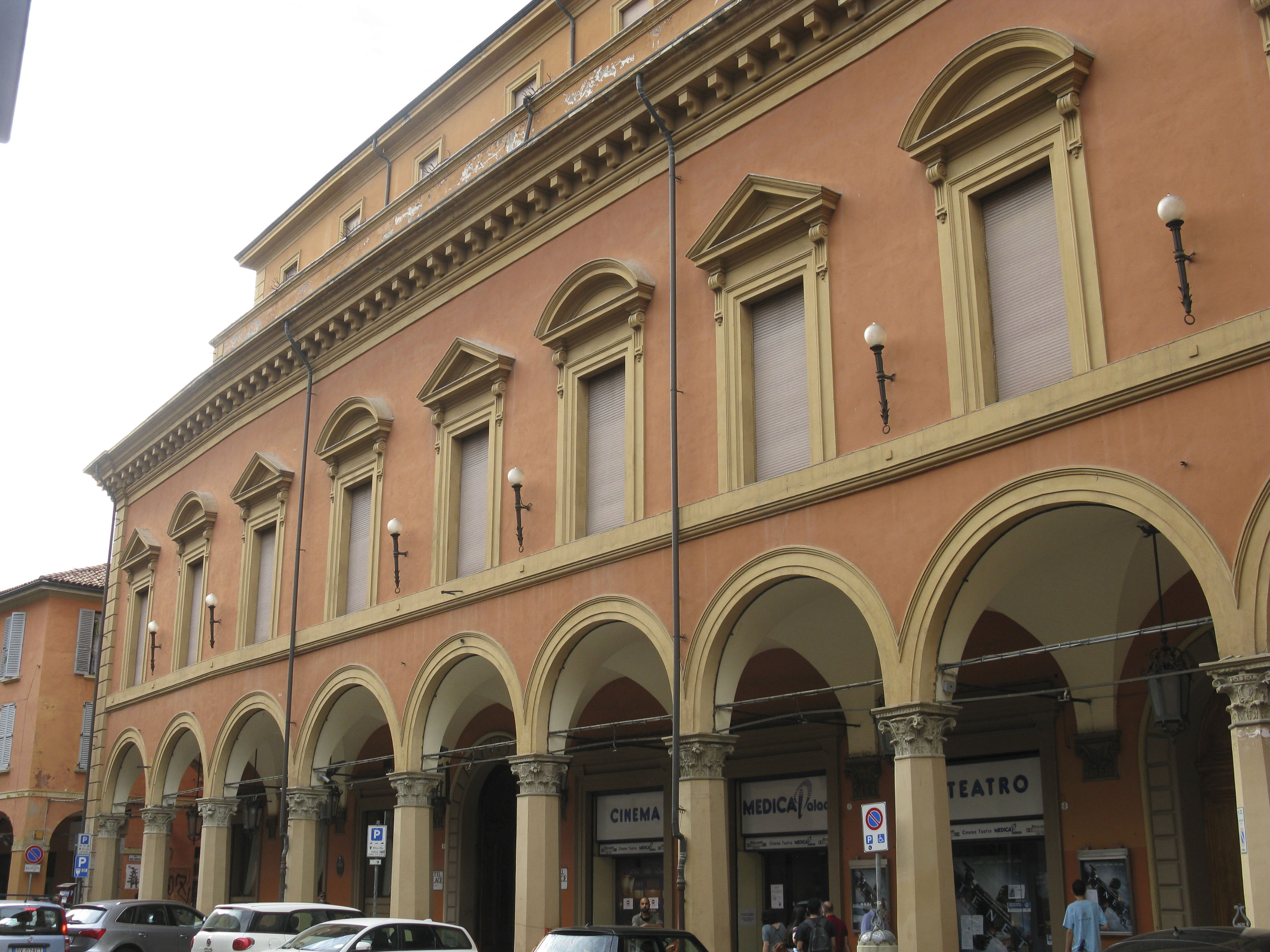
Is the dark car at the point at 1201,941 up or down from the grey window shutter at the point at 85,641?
down

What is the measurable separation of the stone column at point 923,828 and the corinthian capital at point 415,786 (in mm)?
8911

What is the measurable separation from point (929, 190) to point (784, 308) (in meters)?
2.40

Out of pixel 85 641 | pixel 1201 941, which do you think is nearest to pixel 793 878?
pixel 1201 941

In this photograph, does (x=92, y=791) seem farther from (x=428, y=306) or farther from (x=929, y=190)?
(x=929, y=190)

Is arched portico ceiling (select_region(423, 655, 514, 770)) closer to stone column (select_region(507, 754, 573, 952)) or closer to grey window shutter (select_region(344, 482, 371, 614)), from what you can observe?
stone column (select_region(507, 754, 573, 952))

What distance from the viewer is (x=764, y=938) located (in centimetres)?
1691

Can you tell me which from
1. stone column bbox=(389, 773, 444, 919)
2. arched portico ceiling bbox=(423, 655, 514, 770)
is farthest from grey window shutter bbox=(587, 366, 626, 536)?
stone column bbox=(389, 773, 444, 919)

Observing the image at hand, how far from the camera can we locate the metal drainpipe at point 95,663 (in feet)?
97.0

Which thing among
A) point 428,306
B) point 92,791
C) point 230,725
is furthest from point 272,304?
point 92,791

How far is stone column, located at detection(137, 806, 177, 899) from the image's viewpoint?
2695 cm

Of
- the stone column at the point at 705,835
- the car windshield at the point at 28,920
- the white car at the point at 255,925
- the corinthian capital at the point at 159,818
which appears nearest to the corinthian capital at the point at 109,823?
the corinthian capital at the point at 159,818

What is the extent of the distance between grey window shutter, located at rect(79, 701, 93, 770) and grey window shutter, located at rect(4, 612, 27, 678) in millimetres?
2929

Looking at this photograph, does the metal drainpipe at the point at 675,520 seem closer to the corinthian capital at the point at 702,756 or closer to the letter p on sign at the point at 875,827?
the corinthian capital at the point at 702,756

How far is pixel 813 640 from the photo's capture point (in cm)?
1673
